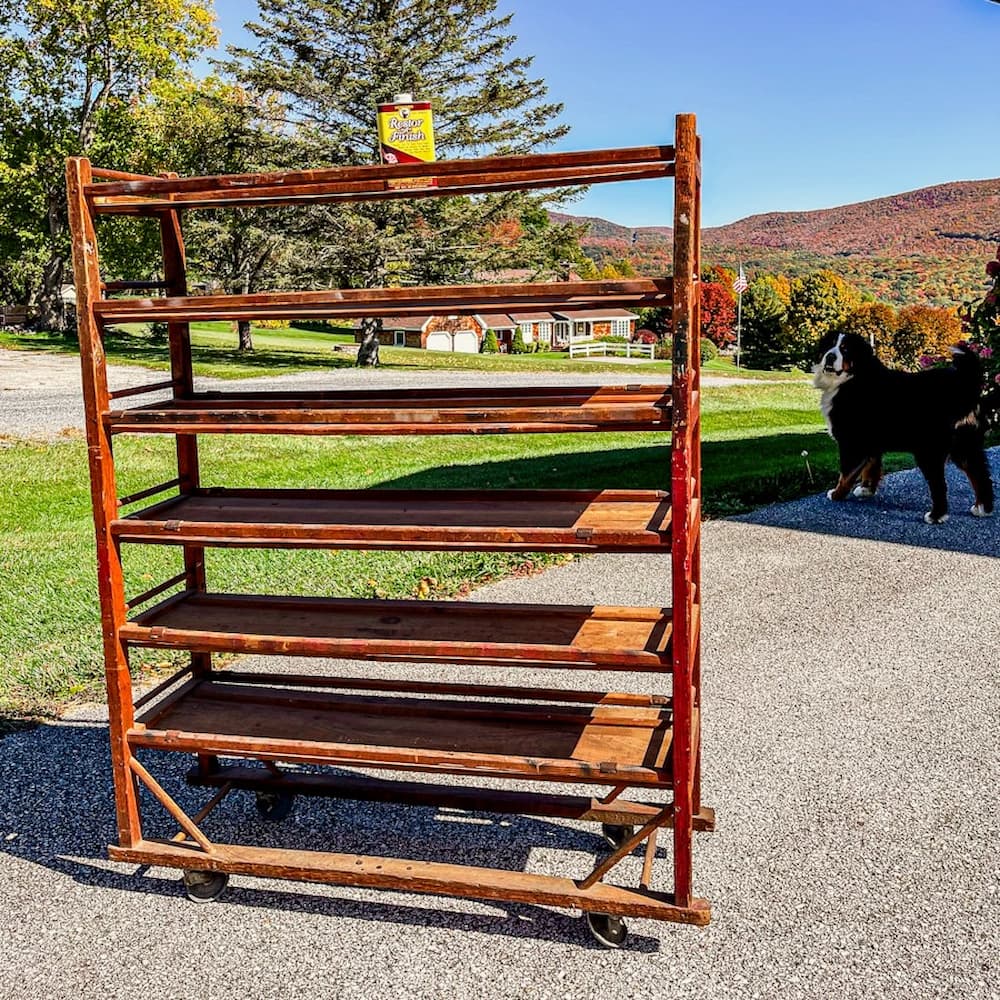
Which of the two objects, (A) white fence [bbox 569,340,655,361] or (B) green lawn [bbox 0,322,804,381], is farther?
(A) white fence [bbox 569,340,655,361]

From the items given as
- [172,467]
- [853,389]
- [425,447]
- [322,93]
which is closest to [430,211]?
[322,93]

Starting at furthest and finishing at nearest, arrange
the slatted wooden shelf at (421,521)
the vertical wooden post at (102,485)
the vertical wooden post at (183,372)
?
1. the vertical wooden post at (183,372)
2. the vertical wooden post at (102,485)
3. the slatted wooden shelf at (421,521)

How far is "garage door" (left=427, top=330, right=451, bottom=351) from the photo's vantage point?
233 feet

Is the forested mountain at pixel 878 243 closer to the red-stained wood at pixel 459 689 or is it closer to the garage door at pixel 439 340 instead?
the garage door at pixel 439 340

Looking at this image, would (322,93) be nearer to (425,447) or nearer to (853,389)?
(425,447)

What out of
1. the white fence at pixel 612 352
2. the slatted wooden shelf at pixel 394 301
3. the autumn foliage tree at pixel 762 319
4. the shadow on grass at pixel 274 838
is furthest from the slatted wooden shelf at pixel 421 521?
the autumn foliage tree at pixel 762 319

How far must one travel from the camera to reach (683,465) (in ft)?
10.4

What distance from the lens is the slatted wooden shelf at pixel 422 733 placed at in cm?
346

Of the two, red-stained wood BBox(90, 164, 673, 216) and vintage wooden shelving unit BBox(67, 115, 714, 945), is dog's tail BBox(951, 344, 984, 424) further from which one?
red-stained wood BBox(90, 164, 673, 216)

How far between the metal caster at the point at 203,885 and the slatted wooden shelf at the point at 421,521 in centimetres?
118

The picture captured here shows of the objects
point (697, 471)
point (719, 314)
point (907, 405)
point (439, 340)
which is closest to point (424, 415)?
point (697, 471)

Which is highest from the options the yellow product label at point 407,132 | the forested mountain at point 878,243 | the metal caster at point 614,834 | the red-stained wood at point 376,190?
the forested mountain at point 878,243

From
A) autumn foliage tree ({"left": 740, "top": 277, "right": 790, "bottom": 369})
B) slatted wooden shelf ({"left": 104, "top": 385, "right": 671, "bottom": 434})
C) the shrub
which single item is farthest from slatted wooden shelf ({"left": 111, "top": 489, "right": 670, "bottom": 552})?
autumn foliage tree ({"left": 740, "top": 277, "right": 790, "bottom": 369})

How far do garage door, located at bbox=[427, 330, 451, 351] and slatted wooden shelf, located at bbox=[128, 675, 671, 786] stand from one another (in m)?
67.6
